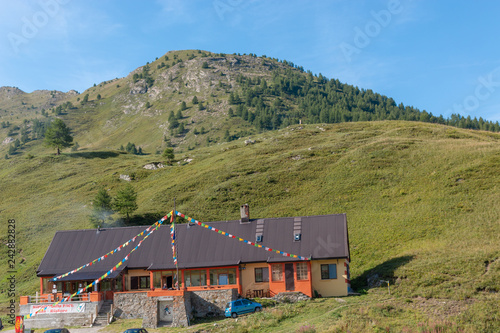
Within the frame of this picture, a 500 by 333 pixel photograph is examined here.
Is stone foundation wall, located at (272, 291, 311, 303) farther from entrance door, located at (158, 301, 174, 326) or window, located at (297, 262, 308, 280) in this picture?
entrance door, located at (158, 301, 174, 326)

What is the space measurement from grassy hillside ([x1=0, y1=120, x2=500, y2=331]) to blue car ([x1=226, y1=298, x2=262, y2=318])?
3638mm

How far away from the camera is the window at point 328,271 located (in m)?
38.2

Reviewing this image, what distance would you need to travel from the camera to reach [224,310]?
3462 cm

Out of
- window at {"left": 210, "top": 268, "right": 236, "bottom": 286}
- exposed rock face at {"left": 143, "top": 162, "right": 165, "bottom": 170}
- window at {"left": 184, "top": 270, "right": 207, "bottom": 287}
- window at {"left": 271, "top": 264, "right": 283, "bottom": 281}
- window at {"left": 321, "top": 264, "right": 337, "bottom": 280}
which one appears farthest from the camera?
exposed rock face at {"left": 143, "top": 162, "right": 165, "bottom": 170}

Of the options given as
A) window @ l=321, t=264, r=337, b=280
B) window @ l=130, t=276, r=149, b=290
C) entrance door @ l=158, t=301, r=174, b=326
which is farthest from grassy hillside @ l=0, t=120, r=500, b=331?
window @ l=130, t=276, r=149, b=290

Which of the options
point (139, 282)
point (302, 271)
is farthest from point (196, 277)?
point (302, 271)

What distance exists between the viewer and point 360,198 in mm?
66750

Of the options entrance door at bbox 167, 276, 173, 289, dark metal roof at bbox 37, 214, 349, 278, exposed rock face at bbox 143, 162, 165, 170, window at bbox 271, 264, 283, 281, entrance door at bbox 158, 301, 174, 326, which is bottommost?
entrance door at bbox 158, 301, 174, 326

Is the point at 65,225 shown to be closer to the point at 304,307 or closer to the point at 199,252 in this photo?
the point at 199,252

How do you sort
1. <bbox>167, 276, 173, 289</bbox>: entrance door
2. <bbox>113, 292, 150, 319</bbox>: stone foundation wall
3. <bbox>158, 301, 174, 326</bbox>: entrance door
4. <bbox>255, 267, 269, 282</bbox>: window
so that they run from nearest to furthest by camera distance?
<bbox>158, 301, 174, 326</bbox>: entrance door
<bbox>113, 292, 150, 319</bbox>: stone foundation wall
<bbox>255, 267, 269, 282</bbox>: window
<bbox>167, 276, 173, 289</bbox>: entrance door

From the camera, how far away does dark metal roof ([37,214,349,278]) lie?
39.2m

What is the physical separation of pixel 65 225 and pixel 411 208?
5431 centimetres

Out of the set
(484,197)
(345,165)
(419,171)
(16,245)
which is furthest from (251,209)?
(16,245)

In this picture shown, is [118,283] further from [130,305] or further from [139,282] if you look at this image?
[130,305]
